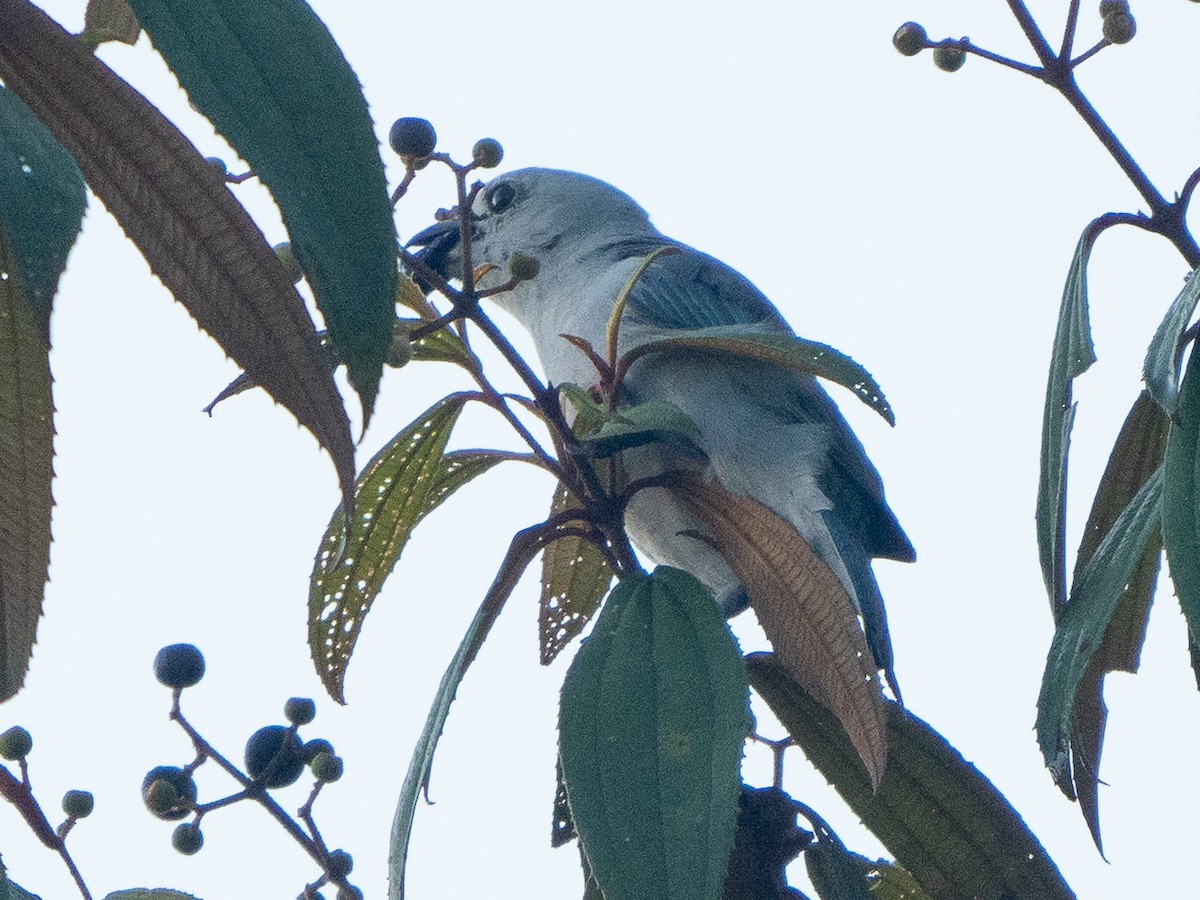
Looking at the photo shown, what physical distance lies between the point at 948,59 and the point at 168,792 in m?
1.30

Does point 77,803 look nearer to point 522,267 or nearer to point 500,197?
point 522,267

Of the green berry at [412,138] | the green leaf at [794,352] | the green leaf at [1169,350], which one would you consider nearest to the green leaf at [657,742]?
the green leaf at [794,352]

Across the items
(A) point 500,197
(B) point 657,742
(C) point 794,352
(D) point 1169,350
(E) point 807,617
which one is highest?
(A) point 500,197

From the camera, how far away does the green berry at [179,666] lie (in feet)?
5.48

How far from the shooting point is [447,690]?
1.57 m

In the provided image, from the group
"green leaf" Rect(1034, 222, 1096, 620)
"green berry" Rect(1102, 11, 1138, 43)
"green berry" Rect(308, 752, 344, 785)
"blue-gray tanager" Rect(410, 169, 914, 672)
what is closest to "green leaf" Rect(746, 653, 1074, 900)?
"green leaf" Rect(1034, 222, 1096, 620)

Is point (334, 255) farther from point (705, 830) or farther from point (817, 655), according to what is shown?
point (817, 655)

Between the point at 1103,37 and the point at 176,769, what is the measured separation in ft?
4.66

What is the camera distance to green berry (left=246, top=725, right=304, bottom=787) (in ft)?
5.35

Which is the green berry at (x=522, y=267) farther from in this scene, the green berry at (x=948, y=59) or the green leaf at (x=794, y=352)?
the green berry at (x=948, y=59)

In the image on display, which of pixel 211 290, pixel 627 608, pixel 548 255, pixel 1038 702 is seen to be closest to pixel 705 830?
pixel 627 608

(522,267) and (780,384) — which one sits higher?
(780,384)

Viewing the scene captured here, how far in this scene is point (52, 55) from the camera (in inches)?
40.0

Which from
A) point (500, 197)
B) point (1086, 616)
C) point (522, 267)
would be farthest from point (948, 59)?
point (500, 197)
